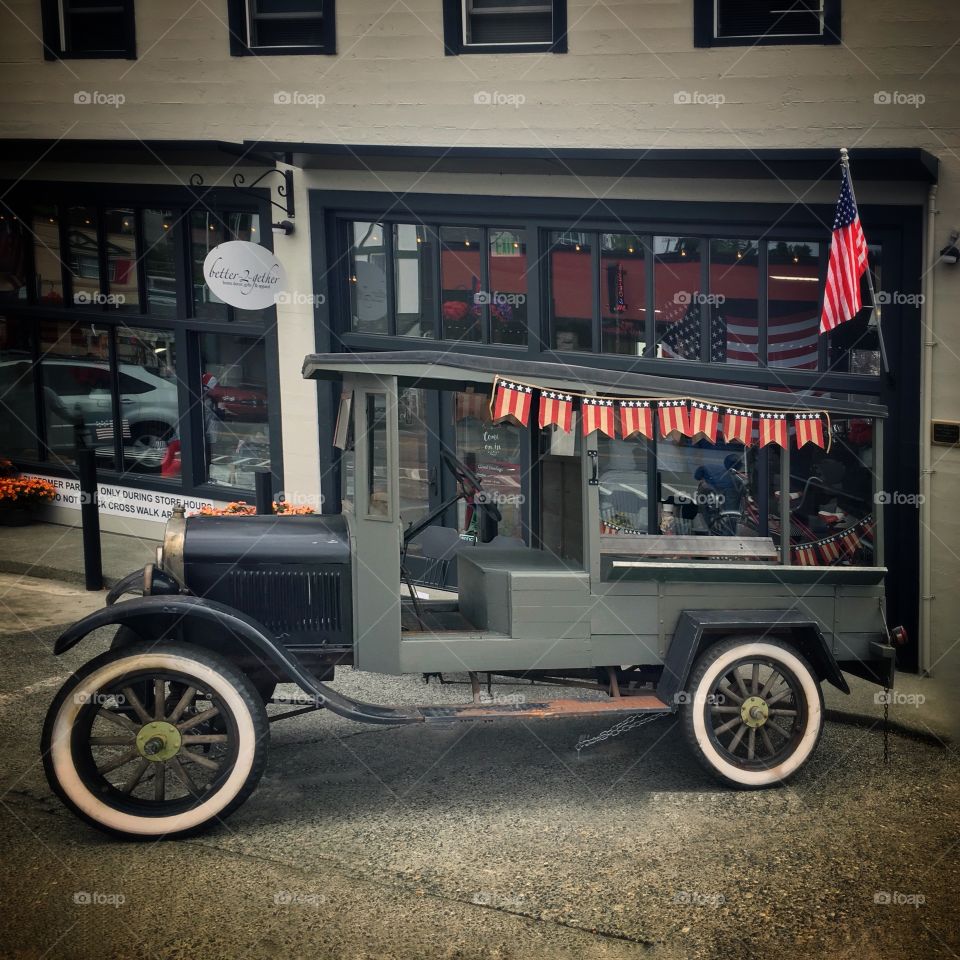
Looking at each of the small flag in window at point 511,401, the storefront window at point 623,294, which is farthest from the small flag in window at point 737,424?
the storefront window at point 623,294

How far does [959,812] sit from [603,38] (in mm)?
6435

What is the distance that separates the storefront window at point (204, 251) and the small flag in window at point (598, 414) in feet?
20.0

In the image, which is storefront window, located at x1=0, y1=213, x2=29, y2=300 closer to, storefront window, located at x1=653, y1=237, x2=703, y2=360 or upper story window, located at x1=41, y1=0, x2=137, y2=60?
upper story window, located at x1=41, y1=0, x2=137, y2=60

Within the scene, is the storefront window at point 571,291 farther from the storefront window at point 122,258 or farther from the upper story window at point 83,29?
the upper story window at point 83,29

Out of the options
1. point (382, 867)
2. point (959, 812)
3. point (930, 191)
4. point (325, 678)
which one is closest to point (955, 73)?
point (930, 191)

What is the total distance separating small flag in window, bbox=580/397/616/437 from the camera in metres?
6.69

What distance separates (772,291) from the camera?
9.34m

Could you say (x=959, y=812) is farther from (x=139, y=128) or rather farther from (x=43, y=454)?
(x=43, y=454)

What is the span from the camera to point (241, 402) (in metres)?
12.1

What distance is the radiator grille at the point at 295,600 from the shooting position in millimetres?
6867

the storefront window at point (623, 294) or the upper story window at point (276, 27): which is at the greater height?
the upper story window at point (276, 27)

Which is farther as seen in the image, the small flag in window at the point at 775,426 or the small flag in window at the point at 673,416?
the small flag in window at the point at 775,426

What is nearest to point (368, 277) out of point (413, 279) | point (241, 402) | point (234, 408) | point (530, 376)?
point (413, 279)

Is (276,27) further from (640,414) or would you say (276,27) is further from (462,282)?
(640,414)
